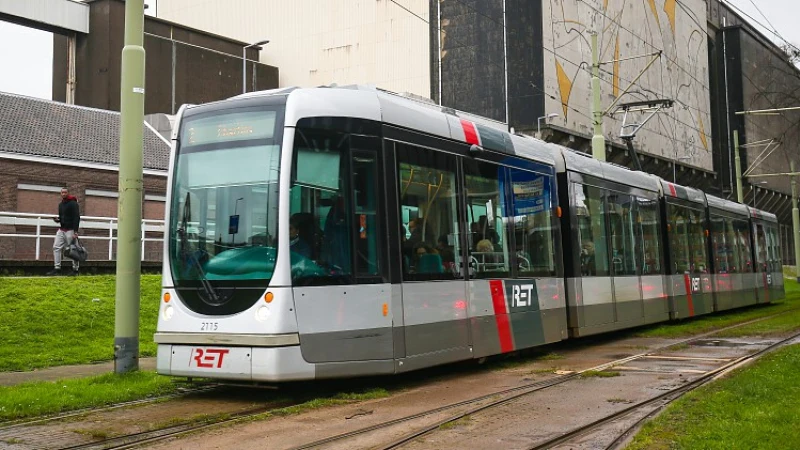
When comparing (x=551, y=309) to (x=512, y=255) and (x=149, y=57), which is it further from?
(x=149, y=57)

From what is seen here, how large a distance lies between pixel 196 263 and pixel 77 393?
183 centimetres

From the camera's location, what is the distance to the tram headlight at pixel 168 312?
9.62 m

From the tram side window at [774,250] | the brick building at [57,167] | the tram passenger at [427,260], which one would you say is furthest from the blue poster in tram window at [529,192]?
the tram side window at [774,250]

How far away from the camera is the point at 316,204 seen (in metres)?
9.36

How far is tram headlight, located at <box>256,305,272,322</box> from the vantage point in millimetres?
8984

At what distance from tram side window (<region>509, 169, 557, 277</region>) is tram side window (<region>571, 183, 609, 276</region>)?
113cm

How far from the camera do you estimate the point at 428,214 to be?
10.8 meters

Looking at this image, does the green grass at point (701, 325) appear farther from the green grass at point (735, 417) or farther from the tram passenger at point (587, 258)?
the green grass at point (735, 417)

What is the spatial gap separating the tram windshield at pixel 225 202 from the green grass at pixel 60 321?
4.18 m

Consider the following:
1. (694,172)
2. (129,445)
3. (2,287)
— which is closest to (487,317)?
(129,445)

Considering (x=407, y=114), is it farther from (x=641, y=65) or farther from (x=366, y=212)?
(x=641, y=65)

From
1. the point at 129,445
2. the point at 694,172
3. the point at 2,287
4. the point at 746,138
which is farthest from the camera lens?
the point at 746,138

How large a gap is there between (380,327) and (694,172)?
5558cm

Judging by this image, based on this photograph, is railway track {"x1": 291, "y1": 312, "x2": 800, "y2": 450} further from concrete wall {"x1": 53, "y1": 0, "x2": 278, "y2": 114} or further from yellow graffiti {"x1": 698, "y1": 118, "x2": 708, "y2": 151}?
yellow graffiti {"x1": 698, "y1": 118, "x2": 708, "y2": 151}
